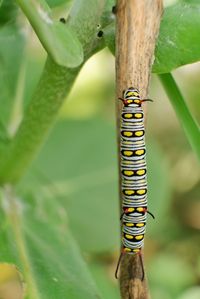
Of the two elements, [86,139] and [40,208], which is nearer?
[40,208]

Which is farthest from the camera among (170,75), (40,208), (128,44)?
(40,208)

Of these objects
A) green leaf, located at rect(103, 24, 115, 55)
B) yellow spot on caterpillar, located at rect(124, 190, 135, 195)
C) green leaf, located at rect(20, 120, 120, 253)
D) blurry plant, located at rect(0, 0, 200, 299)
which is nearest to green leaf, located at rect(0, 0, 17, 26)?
blurry plant, located at rect(0, 0, 200, 299)

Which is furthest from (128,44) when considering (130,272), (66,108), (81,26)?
(66,108)

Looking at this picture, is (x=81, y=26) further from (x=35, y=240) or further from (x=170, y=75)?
(x=35, y=240)

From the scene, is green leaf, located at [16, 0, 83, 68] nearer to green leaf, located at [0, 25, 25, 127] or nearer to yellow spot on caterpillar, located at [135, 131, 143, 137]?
yellow spot on caterpillar, located at [135, 131, 143, 137]

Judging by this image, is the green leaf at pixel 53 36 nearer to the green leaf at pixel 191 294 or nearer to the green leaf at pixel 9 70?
the green leaf at pixel 9 70

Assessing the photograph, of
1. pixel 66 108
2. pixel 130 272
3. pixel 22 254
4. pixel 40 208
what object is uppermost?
pixel 66 108
